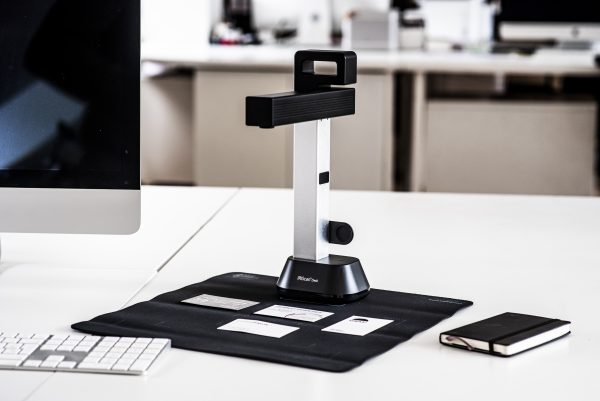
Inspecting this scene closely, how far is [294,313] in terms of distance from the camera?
112 centimetres

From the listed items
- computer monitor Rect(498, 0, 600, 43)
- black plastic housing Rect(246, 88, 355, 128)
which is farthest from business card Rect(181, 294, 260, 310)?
computer monitor Rect(498, 0, 600, 43)

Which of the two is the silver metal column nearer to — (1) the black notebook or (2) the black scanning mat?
(2) the black scanning mat

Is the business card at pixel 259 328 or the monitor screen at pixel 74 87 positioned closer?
the business card at pixel 259 328

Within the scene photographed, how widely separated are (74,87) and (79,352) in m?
0.38

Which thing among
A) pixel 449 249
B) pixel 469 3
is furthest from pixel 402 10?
pixel 449 249

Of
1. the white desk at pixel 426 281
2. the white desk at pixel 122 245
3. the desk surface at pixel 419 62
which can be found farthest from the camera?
the desk surface at pixel 419 62

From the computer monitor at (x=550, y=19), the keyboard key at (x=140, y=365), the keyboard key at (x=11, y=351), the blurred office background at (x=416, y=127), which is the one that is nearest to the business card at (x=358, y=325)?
the keyboard key at (x=140, y=365)

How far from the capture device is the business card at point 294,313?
3.63 feet

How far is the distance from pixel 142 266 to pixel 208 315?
29 cm

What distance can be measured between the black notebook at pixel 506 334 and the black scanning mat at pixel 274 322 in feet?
0.18

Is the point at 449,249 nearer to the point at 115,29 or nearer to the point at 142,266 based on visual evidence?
the point at 142,266

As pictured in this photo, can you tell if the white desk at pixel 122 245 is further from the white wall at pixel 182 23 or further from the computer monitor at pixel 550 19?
the white wall at pixel 182 23

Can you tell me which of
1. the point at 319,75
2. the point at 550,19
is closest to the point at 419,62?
the point at 550,19

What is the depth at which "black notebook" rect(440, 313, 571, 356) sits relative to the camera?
1.01m
